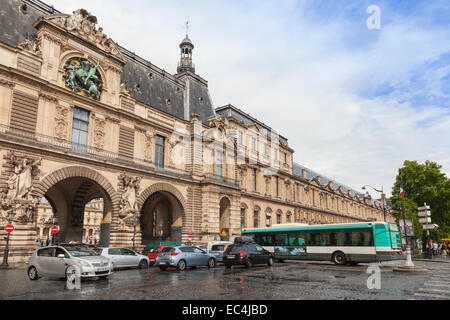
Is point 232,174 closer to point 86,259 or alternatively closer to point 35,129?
point 35,129

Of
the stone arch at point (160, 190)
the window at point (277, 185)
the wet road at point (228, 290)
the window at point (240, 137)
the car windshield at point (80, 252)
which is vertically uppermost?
the window at point (240, 137)

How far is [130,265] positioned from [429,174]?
130ft

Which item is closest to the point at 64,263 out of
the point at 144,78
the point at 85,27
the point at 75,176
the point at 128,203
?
the point at 75,176

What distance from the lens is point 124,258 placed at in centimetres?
1950

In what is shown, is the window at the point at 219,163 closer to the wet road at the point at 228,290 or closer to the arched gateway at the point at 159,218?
the arched gateway at the point at 159,218

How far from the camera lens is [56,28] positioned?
2447 centimetres

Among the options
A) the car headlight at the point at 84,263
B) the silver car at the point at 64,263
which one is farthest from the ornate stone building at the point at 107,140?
the car headlight at the point at 84,263

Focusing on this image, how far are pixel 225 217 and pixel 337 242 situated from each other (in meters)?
16.2

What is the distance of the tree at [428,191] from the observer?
137 feet

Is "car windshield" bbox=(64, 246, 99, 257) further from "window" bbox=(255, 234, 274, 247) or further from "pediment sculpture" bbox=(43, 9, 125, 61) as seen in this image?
"pediment sculpture" bbox=(43, 9, 125, 61)

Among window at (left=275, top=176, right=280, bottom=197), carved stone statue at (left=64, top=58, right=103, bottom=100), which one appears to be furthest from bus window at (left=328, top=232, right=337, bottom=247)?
window at (left=275, top=176, right=280, bottom=197)

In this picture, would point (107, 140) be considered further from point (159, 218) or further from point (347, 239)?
point (347, 239)

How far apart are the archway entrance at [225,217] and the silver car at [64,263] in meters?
23.2
